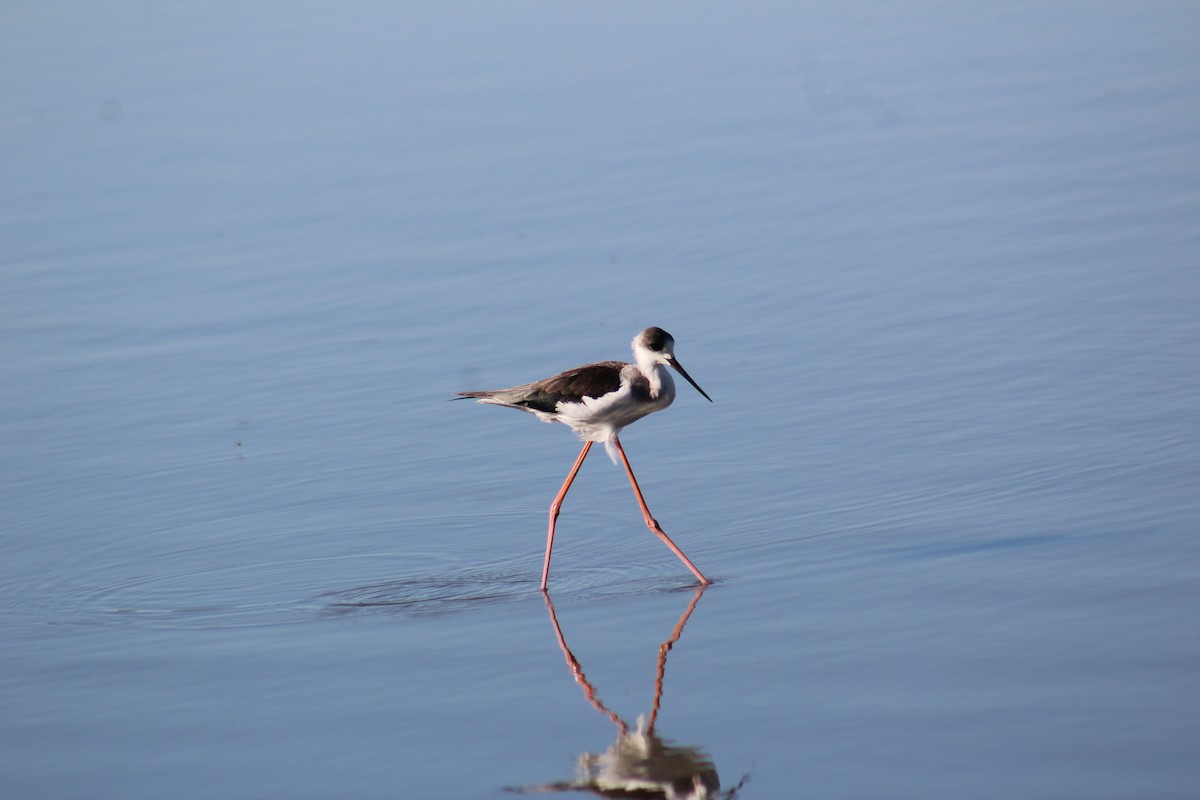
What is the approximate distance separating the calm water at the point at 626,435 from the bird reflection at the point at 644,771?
0.12 ft

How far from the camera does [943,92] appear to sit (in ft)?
51.6

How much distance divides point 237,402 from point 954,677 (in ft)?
17.6

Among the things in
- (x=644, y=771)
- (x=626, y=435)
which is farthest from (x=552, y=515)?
(x=644, y=771)

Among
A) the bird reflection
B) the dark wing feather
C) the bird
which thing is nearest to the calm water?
the bird reflection

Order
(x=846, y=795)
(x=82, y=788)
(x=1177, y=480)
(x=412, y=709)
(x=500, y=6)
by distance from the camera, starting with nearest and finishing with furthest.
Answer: (x=846, y=795), (x=82, y=788), (x=412, y=709), (x=1177, y=480), (x=500, y=6)

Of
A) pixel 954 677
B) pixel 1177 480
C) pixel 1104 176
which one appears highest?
pixel 1104 176

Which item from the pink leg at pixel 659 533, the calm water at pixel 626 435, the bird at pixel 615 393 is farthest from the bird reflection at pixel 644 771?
the bird at pixel 615 393

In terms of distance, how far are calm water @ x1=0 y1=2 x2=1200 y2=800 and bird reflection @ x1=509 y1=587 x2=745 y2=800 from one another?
36 millimetres

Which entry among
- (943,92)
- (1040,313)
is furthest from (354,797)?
(943,92)

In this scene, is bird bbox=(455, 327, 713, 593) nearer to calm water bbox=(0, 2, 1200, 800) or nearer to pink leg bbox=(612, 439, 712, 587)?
pink leg bbox=(612, 439, 712, 587)

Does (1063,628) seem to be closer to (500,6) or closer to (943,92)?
(943,92)

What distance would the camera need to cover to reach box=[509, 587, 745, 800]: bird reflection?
5258 mm

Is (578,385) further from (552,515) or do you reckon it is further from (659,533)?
(659,533)

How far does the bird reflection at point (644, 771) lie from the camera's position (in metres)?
5.26
